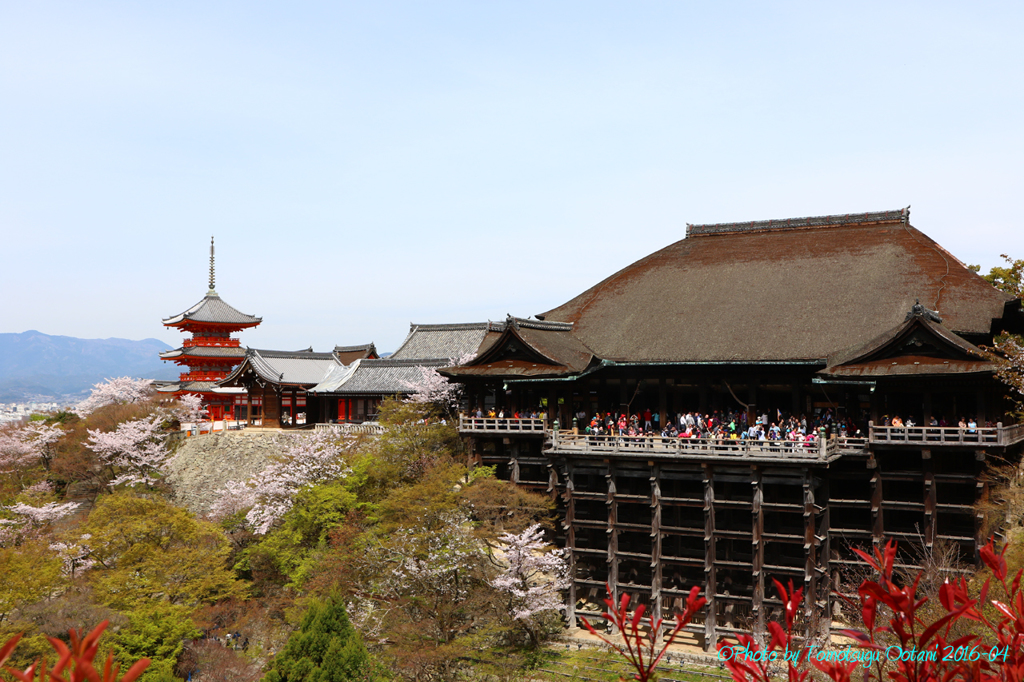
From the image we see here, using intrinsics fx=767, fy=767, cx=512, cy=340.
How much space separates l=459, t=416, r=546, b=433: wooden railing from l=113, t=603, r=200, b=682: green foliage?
13811mm

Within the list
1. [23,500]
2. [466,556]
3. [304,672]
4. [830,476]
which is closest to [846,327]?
[830,476]

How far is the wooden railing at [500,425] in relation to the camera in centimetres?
3469

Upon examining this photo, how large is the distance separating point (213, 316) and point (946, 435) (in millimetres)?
54916

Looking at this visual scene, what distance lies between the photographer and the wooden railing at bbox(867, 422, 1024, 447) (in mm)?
27828

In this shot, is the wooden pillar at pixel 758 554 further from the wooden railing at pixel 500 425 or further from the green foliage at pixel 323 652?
the green foliage at pixel 323 652

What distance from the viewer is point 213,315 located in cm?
6456

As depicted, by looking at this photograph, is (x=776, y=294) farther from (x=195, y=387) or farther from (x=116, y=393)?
(x=116, y=393)

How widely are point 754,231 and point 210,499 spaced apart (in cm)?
3574

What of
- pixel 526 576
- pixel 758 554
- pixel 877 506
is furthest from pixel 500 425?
pixel 877 506

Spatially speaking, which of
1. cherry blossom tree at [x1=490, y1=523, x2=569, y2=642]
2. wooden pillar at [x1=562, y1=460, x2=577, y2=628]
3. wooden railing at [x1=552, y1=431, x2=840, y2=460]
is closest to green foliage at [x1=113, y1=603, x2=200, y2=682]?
cherry blossom tree at [x1=490, y1=523, x2=569, y2=642]

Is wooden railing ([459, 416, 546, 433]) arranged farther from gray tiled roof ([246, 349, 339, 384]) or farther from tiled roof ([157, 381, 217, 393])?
tiled roof ([157, 381, 217, 393])

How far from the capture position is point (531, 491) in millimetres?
34938

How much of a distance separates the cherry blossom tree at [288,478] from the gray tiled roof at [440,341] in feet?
38.5

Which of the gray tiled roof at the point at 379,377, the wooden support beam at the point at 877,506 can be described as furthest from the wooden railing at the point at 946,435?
the gray tiled roof at the point at 379,377
